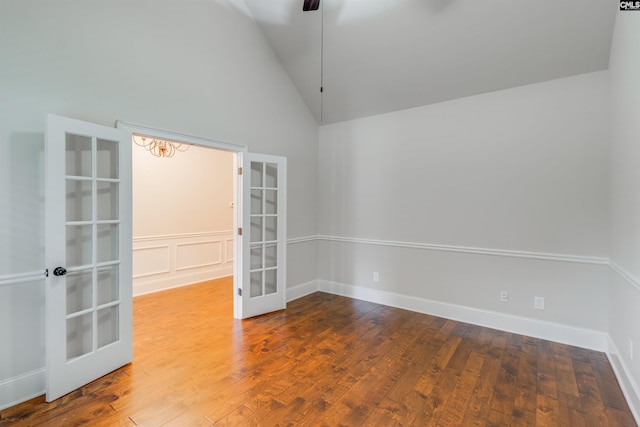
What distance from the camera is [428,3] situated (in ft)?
9.32

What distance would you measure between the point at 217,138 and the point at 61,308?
82.1 inches

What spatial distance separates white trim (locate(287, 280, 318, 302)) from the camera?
4.27m

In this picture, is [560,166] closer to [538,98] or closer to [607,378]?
[538,98]

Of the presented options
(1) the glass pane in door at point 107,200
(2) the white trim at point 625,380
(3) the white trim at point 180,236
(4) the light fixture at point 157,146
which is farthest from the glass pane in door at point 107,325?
(2) the white trim at point 625,380

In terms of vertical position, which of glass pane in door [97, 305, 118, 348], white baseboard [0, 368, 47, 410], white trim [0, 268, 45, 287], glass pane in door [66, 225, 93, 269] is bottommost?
white baseboard [0, 368, 47, 410]

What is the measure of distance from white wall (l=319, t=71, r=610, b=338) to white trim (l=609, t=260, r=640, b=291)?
259 mm

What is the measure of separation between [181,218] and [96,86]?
2.97 m

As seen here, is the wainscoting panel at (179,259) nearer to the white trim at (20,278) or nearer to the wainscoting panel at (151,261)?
the wainscoting panel at (151,261)

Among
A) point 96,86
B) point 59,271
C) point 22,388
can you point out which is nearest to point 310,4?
point 96,86

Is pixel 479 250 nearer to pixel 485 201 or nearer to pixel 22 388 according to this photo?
pixel 485 201

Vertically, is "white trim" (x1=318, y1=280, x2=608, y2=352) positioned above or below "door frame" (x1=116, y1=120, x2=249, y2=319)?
below

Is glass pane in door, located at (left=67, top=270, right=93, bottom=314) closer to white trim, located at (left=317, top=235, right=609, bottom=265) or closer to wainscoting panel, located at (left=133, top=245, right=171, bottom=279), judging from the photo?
wainscoting panel, located at (left=133, top=245, right=171, bottom=279)

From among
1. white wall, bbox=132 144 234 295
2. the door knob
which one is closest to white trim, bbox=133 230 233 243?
white wall, bbox=132 144 234 295

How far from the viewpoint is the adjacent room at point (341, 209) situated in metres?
2.02
